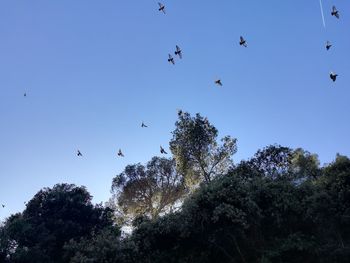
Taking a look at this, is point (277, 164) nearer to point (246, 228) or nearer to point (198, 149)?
point (198, 149)

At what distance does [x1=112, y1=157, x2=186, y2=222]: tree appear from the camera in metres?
43.6

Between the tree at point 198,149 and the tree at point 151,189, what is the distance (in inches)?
119

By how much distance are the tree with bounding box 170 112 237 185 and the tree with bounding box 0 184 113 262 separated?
941cm

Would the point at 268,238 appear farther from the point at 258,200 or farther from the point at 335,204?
the point at 335,204

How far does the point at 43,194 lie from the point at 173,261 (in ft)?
58.3

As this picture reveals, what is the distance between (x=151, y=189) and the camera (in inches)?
1742

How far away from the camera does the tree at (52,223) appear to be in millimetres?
29391

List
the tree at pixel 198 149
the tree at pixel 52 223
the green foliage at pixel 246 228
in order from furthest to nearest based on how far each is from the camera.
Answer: the tree at pixel 198 149 → the tree at pixel 52 223 → the green foliage at pixel 246 228

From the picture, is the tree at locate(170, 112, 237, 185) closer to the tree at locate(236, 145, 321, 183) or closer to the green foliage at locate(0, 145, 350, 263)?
the tree at locate(236, 145, 321, 183)

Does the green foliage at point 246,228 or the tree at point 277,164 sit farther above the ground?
the tree at point 277,164

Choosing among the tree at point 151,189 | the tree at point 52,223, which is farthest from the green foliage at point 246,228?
the tree at point 151,189

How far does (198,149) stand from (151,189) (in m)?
7.94

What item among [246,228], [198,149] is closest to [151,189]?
[198,149]

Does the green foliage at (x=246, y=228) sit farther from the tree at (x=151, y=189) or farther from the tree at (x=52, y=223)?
the tree at (x=151, y=189)
